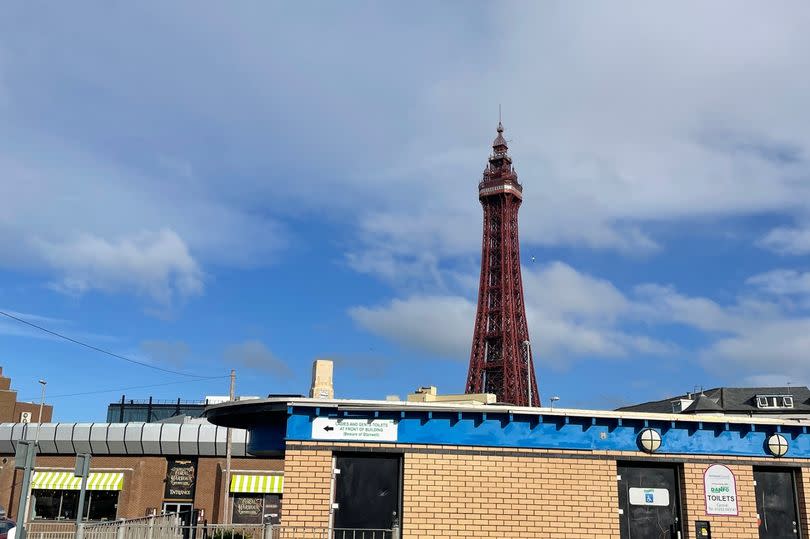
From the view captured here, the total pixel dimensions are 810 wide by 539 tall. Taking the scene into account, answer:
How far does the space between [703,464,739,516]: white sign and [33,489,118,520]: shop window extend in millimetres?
31678

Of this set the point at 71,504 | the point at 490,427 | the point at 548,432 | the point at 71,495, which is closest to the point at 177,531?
the point at 490,427

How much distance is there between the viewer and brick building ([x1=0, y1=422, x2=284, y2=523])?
37.5m

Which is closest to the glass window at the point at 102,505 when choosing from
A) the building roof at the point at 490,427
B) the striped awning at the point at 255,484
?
the striped awning at the point at 255,484

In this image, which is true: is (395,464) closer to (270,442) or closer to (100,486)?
(270,442)

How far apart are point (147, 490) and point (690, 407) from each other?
54.2m

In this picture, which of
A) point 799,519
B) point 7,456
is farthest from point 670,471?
point 7,456

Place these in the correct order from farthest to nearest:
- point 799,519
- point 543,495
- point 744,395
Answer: point 744,395, point 799,519, point 543,495

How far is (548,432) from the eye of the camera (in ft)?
49.1

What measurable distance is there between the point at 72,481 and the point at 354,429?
29726 mm

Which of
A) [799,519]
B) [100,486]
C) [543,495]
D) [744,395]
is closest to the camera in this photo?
[543,495]

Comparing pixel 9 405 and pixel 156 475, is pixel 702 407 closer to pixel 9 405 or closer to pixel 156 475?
pixel 156 475

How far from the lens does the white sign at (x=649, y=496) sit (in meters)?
15.1

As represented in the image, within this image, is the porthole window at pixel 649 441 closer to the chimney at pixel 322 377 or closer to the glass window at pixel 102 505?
the chimney at pixel 322 377

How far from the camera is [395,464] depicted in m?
14.7
